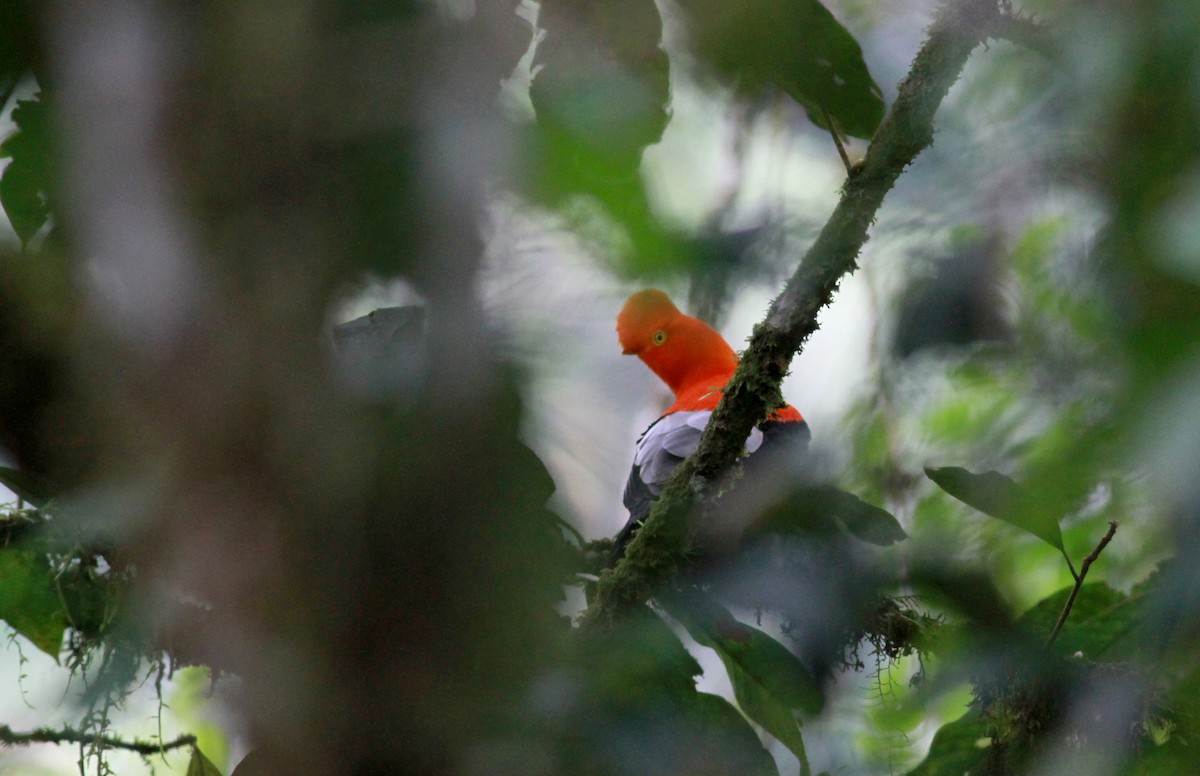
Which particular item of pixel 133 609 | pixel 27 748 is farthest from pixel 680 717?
pixel 27 748

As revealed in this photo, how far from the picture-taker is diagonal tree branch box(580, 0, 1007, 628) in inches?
34.2

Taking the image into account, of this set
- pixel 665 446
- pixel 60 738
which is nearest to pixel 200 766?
pixel 60 738

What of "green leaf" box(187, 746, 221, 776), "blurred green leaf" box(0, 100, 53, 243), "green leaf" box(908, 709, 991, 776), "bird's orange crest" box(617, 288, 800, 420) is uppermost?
"bird's orange crest" box(617, 288, 800, 420)

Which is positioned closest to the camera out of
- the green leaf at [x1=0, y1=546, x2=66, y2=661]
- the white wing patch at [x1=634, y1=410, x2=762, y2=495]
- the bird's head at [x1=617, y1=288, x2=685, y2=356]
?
the green leaf at [x1=0, y1=546, x2=66, y2=661]

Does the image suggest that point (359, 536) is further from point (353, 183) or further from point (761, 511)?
point (761, 511)

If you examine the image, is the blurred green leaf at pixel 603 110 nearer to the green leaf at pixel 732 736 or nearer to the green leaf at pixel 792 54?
the green leaf at pixel 792 54

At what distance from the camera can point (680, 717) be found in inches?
35.3

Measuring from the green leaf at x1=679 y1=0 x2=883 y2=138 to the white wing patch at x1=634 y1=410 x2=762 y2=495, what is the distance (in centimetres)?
48

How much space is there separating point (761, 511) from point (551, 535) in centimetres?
29

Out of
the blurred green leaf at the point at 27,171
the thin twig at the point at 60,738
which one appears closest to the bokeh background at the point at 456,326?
the blurred green leaf at the point at 27,171

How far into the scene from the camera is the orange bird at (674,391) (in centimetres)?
126

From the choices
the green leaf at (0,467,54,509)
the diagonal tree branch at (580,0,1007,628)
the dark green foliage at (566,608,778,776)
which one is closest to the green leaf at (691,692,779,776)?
the dark green foliage at (566,608,778,776)

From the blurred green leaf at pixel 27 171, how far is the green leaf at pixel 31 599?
0.47 metres

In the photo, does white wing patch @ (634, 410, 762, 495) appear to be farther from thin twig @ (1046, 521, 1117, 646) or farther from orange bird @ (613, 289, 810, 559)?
thin twig @ (1046, 521, 1117, 646)
